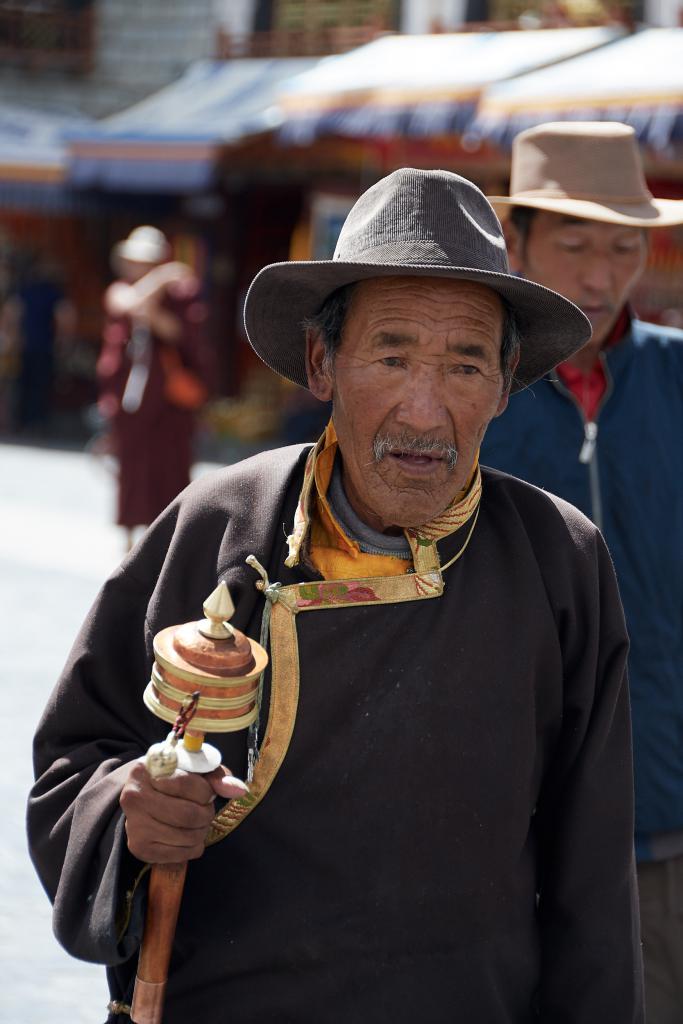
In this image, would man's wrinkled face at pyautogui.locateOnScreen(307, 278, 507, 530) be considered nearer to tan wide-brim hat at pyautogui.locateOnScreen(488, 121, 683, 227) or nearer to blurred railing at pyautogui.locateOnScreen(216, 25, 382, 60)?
tan wide-brim hat at pyautogui.locateOnScreen(488, 121, 683, 227)

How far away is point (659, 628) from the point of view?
3.01m

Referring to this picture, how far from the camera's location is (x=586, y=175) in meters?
3.49

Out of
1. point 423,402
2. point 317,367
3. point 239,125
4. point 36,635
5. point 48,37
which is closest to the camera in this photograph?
point 423,402

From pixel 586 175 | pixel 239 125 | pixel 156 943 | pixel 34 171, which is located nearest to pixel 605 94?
pixel 239 125

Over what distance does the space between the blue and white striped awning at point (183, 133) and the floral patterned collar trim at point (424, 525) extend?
12.4 meters

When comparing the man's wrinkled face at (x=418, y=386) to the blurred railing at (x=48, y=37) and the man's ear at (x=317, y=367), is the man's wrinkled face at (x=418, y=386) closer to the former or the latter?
the man's ear at (x=317, y=367)

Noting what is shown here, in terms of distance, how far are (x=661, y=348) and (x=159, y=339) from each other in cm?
655

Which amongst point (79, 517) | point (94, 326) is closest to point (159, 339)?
point (79, 517)

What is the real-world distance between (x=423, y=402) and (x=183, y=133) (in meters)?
13.3

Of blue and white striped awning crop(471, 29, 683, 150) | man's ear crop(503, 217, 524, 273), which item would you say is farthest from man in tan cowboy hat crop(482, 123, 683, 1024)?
blue and white striped awning crop(471, 29, 683, 150)

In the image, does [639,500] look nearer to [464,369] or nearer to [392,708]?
[464,369]

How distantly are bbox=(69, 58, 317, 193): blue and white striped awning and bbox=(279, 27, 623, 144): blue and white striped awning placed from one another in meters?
1.25

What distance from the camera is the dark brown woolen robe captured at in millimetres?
2020

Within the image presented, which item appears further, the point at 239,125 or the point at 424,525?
the point at 239,125
